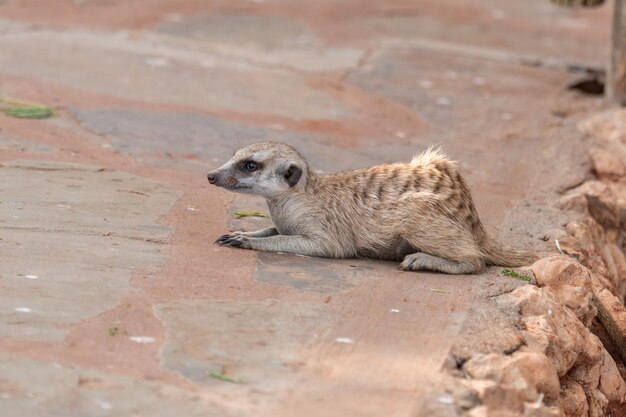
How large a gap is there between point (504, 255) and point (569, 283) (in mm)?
428

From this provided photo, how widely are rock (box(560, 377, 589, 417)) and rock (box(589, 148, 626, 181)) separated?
4124 millimetres

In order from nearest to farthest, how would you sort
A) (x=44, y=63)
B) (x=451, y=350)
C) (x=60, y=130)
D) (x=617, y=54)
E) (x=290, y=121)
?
(x=451, y=350)
(x=60, y=130)
(x=290, y=121)
(x=44, y=63)
(x=617, y=54)

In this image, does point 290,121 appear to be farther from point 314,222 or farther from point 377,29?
point 377,29

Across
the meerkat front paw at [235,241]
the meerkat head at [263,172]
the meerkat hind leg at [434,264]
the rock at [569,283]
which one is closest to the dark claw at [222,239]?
the meerkat front paw at [235,241]

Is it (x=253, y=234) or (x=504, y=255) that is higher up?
(x=253, y=234)

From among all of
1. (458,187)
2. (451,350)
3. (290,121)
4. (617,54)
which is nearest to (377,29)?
(617,54)

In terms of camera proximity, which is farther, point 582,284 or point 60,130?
point 60,130

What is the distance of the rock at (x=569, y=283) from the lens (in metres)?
6.45

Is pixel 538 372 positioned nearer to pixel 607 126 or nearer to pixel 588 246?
pixel 588 246

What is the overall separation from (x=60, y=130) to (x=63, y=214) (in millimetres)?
2496

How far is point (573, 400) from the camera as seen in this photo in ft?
19.1

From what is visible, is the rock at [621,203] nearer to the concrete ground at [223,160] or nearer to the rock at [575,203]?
the concrete ground at [223,160]

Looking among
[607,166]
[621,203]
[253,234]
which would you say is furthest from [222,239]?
[607,166]

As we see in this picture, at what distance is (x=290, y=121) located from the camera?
1027 centimetres
